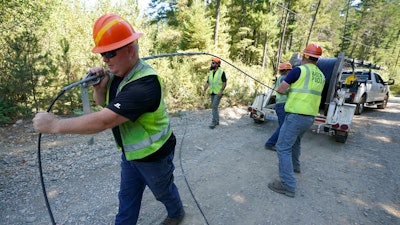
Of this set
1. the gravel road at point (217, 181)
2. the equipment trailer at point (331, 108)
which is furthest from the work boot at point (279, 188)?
the equipment trailer at point (331, 108)

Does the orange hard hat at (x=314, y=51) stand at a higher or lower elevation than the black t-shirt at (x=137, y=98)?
higher

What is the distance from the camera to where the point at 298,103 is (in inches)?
142

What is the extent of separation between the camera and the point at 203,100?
10.1m

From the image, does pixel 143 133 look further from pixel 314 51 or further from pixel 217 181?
pixel 314 51

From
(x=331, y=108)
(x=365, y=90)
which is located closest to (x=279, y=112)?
(x=331, y=108)

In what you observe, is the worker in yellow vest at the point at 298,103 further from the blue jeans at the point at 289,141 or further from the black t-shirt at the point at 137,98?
the black t-shirt at the point at 137,98

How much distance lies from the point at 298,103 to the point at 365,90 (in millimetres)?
8585

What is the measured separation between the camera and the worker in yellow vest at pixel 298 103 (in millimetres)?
3611

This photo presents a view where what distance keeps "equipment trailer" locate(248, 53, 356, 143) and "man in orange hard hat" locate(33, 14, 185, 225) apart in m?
4.79

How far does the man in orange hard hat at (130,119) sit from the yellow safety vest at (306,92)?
85.8 inches

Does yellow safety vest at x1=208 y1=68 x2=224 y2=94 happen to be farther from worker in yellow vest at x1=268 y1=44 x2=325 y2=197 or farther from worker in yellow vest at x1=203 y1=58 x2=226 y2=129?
worker in yellow vest at x1=268 y1=44 x2=325 y2=197

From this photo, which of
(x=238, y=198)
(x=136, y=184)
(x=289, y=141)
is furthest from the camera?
(x=289, y=141)

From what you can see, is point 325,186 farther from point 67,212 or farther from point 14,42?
point 14,42

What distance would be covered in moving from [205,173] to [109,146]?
233 cm
